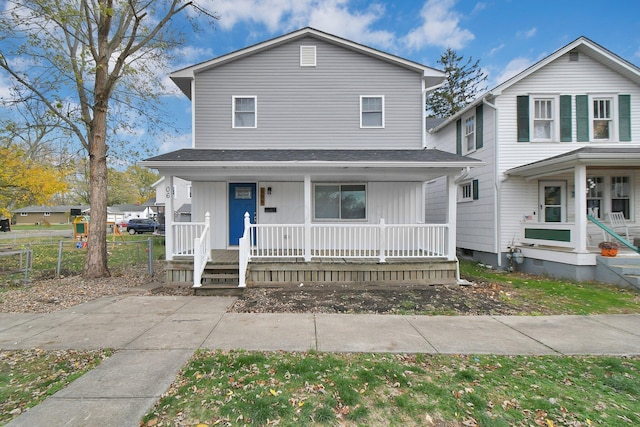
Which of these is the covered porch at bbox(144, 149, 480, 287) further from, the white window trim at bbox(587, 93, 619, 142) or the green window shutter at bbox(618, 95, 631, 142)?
the green window shutter at bbox(618, 95, 631, 142)

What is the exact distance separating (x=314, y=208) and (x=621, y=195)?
1046cm

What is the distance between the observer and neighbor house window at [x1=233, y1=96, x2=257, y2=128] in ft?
30.9

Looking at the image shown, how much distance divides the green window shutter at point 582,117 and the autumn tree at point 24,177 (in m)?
18.7

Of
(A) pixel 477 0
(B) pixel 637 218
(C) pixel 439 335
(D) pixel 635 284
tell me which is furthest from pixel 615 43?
(C) pixel 439 335

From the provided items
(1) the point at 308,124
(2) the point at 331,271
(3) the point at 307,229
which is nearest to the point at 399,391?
(2) the point at 331,271

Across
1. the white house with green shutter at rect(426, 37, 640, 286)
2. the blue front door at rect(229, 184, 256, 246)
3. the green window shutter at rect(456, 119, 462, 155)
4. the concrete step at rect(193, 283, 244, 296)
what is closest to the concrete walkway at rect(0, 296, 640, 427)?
the concrete step at rect(193, 283, 244, 296)

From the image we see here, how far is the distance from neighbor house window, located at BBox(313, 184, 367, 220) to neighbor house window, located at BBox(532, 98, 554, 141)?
6485mm

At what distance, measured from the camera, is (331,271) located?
24.1 ft

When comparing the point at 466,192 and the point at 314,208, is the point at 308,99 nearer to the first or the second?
the point at 314,208

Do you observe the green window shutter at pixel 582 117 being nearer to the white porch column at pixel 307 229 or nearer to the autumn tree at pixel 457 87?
the white porch column at pixel 307 229

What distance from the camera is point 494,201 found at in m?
10.2

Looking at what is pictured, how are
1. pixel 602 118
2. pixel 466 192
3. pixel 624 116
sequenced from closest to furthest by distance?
1. pixel 624 116
2. pixel 602 118
3. pixel 466 192

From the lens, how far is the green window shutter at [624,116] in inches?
385

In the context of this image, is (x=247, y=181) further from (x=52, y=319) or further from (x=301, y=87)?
(x=52, y=319)
